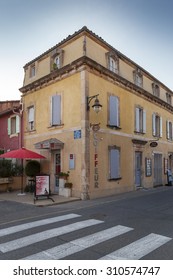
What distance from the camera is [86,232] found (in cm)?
605

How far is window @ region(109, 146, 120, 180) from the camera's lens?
13.1 metres

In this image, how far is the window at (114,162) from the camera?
13.1 metres

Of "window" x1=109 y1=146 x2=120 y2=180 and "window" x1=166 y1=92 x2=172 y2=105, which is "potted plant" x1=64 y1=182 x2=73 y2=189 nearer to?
"window" x1=109 y1=146 x2=120 y2=180

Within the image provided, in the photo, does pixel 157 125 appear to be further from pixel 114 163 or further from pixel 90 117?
pixel 90 117

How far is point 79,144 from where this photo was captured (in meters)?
11.9

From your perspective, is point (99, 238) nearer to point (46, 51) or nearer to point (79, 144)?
point (79, 144)

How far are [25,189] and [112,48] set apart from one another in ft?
31.5

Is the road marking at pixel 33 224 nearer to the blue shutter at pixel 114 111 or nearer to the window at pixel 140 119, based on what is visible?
the blue shutter at pixel 114 111

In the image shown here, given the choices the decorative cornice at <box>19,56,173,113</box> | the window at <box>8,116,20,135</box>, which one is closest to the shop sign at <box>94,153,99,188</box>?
the decorative cornice at <box>19,56,173,113</box>

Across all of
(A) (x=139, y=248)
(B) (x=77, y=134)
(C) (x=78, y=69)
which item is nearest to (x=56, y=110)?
(B) (x=77, y=134)

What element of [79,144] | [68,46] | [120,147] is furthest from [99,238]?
[68,46]

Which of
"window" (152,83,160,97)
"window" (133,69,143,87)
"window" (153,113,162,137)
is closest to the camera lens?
"window" (133,69,143,87)

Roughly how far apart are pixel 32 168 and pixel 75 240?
8.90 meters

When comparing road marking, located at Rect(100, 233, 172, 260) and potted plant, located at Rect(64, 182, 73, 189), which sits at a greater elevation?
potted plant, located at Rect(64, 182, 73, 189)
